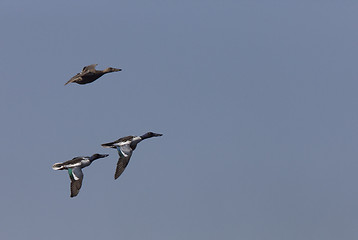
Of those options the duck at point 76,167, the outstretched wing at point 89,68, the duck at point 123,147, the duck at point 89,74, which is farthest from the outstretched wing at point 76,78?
the duck at point 123,147

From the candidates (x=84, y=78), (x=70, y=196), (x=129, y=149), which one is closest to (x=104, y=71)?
(x=84, y=78)

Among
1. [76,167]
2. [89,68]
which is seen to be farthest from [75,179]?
[89,68]

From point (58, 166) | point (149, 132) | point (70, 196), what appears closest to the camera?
point (70, 196)

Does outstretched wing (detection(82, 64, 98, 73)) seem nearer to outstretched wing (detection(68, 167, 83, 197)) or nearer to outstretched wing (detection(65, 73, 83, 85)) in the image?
outstretched wing (detection(65, 73, 83, 85))

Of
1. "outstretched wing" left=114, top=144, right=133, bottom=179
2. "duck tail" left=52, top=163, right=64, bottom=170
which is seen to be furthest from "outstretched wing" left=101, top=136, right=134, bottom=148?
"duck tail" left=52, top=163, right=64, bottom=170

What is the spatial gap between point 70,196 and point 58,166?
8444 mm

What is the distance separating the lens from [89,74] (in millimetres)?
116625

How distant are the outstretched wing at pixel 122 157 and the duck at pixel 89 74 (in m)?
9.90

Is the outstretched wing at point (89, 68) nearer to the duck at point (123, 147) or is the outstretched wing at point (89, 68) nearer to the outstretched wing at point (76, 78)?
the outstretched wing at point (76, 78)

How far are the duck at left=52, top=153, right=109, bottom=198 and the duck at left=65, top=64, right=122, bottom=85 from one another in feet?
32.3

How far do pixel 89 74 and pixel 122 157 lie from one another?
38.3ft

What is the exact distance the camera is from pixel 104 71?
11775 centimetres

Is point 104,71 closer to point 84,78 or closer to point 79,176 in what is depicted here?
point 84,78

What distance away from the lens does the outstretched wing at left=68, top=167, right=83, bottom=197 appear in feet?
354
